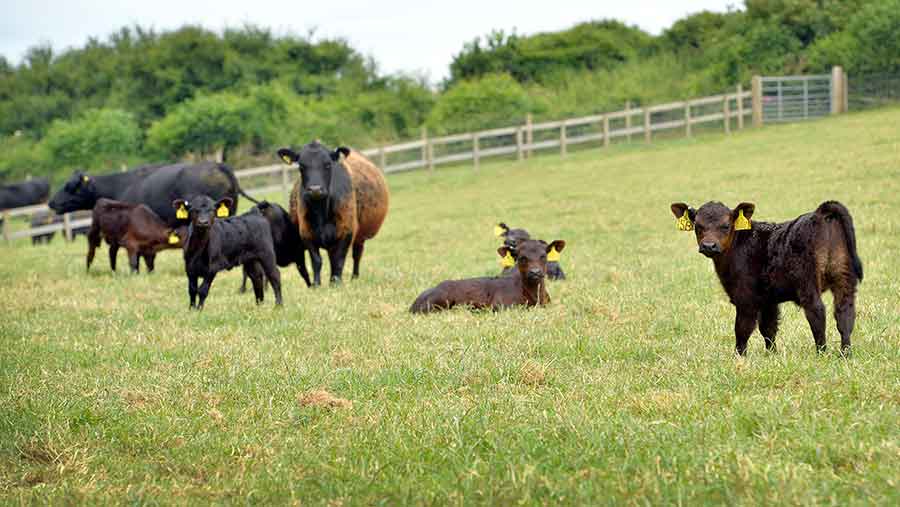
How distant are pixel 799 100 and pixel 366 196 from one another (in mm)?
25592

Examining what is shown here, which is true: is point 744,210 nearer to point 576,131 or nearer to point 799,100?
point 576,131

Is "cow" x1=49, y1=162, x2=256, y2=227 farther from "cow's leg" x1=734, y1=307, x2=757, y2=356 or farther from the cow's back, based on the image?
"cow's leg" x1=734, y1=307, x2=757, y2=356

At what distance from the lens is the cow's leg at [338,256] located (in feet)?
48.4

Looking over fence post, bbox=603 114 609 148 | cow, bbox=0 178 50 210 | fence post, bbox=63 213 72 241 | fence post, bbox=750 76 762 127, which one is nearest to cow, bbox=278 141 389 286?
fence post, bbox=63 213 72 241

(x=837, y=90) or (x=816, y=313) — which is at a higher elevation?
(x=837, y=90)

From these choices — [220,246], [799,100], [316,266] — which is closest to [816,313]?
[220,246]

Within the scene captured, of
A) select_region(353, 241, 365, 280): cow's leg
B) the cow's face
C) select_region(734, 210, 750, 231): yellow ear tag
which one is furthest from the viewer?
the cow's face

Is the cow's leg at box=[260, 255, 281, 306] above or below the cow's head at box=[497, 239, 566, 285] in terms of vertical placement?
below

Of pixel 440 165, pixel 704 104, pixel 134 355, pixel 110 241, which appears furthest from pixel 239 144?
pixel 134 355

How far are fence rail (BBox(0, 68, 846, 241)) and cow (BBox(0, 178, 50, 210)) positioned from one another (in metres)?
7.49

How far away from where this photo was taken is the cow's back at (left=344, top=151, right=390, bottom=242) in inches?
643

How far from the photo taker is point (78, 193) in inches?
947

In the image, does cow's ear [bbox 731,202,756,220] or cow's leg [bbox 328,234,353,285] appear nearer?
cow's ear [bbox 731,202,756,220]

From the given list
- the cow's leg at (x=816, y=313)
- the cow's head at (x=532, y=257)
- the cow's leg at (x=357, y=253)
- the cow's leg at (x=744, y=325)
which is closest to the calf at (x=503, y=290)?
the cow's head at (x=532, y=257)
